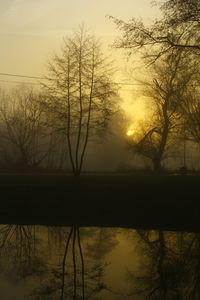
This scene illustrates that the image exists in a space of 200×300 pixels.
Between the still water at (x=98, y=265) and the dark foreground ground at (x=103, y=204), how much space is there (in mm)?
3682

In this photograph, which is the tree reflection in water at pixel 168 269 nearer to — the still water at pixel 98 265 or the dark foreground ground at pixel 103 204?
the still water at pixel 98 265

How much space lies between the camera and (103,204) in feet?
77.8

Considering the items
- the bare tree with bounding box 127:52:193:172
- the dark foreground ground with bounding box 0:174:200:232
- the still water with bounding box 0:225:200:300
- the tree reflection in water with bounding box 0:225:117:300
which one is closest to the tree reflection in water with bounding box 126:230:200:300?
the still water with bounding box 0:225:200:300

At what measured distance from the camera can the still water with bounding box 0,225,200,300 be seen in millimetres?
9633

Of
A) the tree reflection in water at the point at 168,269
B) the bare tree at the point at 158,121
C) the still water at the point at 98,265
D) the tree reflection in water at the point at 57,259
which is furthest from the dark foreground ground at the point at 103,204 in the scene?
the bare tree at the point at 158,121

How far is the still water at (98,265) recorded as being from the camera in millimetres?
9633

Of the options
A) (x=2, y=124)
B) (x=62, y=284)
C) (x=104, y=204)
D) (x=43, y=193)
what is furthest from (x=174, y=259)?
(x=2, y=124)

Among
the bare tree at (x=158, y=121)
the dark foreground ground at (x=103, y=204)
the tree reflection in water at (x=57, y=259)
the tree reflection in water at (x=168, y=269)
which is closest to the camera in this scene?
the tree reflection in water at (x=168, y=269)

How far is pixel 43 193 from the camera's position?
975 inches

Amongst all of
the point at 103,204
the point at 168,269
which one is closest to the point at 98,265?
the point at 168,269

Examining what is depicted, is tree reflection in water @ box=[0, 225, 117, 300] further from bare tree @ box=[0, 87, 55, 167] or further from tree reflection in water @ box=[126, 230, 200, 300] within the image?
bare tree @ box=[0, 87, 55, 167]

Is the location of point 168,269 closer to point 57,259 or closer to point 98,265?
point 98,265

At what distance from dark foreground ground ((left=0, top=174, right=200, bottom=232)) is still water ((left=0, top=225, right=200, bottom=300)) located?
12.1 feet

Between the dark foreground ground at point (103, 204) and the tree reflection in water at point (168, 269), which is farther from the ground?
the dark foreground ground at point (103, 204)
